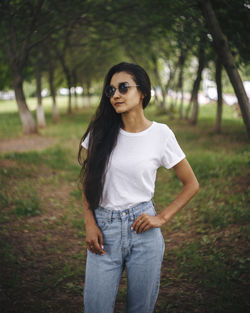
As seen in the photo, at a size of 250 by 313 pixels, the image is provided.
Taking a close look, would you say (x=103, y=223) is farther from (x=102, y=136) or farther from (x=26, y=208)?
(x=26, y=208)

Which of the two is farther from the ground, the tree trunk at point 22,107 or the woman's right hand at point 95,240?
the tree trunk at point 22,107

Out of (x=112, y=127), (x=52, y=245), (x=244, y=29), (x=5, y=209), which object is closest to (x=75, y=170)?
(x=5, y=209)

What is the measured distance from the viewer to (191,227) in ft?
17.7

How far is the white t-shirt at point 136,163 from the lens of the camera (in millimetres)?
2010

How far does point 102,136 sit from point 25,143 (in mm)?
11592

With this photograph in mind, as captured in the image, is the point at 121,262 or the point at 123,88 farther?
Answer: the point at 123,88

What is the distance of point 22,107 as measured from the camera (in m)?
14.1

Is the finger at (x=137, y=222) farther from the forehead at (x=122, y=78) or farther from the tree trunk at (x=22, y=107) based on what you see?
the tree trunk at (x=22, y=107)

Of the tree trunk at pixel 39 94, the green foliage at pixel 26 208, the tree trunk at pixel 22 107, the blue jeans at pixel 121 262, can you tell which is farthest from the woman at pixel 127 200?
the tree trunk at pixel 39 94

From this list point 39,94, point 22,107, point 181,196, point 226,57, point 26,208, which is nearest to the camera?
point 181,196

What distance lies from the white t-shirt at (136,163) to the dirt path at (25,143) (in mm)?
9984

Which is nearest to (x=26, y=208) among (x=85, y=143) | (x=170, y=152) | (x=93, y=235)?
(x=85, y=143)

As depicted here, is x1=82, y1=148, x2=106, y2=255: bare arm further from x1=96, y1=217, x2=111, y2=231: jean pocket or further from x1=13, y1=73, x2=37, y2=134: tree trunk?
x1=13, y1=73, x2=37, y2=134: tree trunk

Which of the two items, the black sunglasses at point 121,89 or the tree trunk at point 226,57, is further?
the tree trunk at point 226,57
